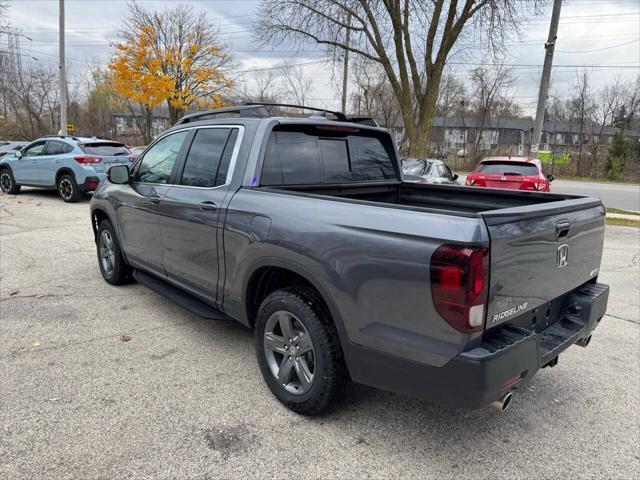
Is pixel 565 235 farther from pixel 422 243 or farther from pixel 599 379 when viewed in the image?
pixel 599 379

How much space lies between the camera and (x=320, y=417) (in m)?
2.85

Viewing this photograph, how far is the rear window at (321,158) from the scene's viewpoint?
336cm

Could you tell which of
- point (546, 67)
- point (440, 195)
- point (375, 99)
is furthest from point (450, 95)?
point (440, 195)

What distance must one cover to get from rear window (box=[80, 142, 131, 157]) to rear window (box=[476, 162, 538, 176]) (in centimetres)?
978

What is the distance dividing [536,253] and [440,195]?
1842mm

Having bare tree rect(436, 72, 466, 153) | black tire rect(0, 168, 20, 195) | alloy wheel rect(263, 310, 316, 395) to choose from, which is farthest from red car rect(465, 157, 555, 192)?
bare tree rect(436, 72, 466, 153)

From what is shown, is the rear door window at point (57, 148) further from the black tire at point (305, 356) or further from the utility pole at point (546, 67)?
the utility pole at point (546, 67)

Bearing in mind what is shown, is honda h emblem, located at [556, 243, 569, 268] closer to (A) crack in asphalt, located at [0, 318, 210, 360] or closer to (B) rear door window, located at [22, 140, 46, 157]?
(A) crack in asphalt, located at [0, 318, 210, 360]

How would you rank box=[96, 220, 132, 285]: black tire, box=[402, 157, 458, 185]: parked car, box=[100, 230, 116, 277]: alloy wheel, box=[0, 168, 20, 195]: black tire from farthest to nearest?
box=[0, 168, 20, 195]: black tire → box=[402, 157, 458, 185]: parked car → box=[100, 230, 116, 277]: alloy wheel → box=[96, 220, 132, 285]: black tire

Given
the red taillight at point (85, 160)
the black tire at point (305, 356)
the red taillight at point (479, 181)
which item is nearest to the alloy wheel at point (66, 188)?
the red taillight at point (85, 160)

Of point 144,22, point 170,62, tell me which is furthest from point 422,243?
point 144,22

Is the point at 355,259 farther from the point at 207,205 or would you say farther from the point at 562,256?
the point at 207,205

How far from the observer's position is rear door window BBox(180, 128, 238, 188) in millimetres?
3457

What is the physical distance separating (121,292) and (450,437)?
3959mm
